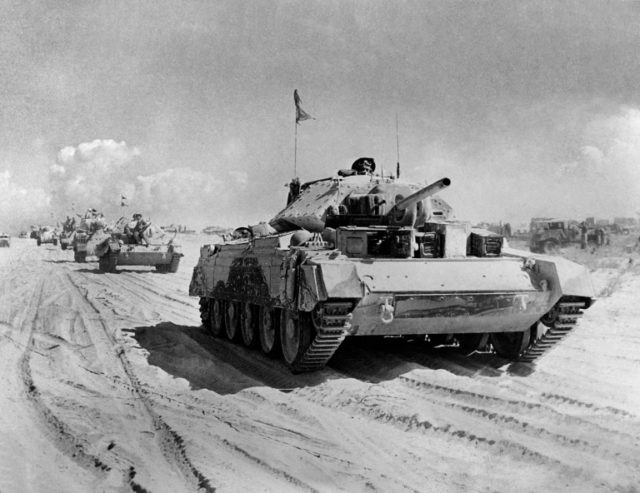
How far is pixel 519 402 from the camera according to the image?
6.35 metres

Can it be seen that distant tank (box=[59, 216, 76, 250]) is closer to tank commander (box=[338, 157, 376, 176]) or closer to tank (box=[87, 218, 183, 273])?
tank (box=[87, 218, 183, 273])

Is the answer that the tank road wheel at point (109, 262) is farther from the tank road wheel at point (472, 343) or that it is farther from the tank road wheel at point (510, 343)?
the tank road wheel at point (510, 343)

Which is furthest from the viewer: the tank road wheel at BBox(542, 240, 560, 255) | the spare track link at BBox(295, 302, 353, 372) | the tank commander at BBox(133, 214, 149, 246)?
the tank road wheel at BBox(542, 240, 560, 255)

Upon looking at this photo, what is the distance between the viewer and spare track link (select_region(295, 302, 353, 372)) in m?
7.04

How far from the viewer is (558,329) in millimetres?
8172

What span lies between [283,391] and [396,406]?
1356 millimetres

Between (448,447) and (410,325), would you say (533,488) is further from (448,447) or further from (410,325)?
(410,325)

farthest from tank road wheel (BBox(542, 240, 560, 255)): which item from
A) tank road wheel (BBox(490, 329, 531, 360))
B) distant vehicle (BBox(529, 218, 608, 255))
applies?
tank road wheel (BBox(490, 329, 531, 360))

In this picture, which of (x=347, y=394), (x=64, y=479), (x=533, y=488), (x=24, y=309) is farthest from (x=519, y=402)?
(x=24, y=309)

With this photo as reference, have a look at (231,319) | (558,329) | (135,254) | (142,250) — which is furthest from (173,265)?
(558,329)

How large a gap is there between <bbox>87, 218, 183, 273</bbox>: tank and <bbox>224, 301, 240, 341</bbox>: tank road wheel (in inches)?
601

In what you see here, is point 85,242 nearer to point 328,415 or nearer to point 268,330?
point 268,330

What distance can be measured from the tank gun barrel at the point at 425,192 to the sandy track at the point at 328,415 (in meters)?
1.90

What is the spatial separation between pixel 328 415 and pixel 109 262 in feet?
71.6
